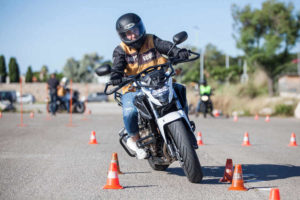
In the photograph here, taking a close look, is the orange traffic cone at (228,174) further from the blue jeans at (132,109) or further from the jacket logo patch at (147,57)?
the jacket logo patch at (147,57)

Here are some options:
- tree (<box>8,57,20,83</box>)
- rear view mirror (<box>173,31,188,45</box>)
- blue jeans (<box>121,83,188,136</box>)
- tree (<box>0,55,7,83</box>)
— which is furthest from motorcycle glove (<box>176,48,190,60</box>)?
tree (<box>0,55,7,83</box>)

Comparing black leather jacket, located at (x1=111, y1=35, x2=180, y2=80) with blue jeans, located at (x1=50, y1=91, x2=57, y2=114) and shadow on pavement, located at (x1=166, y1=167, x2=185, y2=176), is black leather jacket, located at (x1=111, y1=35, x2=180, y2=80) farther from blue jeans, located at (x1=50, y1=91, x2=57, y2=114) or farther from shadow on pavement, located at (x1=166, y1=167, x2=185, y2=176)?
blue jeans, located at (x1=50, y1=91, x2=57, y2=114)

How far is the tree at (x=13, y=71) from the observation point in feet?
301

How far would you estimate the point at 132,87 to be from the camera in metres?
5.82

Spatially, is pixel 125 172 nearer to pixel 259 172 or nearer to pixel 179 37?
pixel 259 172

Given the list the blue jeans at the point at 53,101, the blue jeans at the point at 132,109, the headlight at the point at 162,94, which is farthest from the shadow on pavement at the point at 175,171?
the blue jeans at the point at 53,101

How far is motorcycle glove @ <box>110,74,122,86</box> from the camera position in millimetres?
5574

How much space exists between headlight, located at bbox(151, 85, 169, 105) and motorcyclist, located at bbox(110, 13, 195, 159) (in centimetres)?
43

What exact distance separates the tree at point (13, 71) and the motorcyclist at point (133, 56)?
8982cm

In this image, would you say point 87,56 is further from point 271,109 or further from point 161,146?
point 161,146

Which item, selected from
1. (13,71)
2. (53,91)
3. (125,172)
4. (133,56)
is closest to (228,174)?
(125,172)

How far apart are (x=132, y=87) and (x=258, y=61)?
3499cm

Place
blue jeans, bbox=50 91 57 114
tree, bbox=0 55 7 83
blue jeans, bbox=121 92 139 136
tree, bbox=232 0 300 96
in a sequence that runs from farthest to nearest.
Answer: tree, bbox=0 55 7 83 → tree, bbox=232 0 300 96 → blue jeans, bbox=50 91 57 114 → blue jeans, bbox=121 92 139 136

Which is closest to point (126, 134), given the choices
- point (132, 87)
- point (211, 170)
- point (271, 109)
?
point (132, 87)
